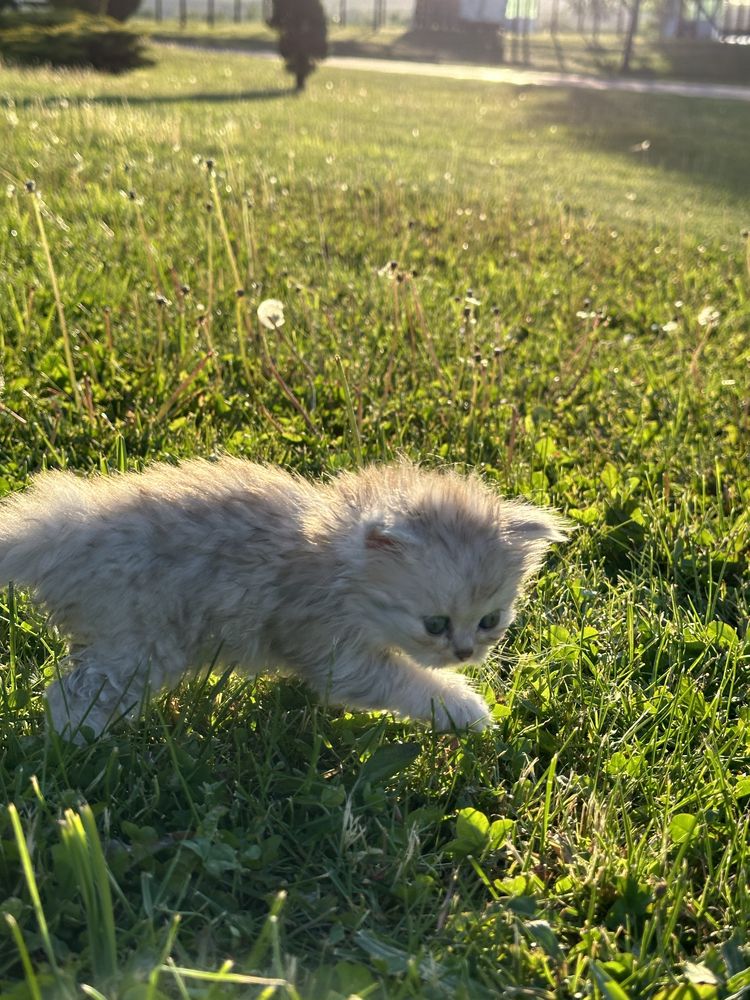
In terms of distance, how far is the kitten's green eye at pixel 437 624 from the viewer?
2.82 m

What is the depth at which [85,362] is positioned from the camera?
458 centimetres

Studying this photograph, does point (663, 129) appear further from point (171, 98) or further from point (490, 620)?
point (490, 620)

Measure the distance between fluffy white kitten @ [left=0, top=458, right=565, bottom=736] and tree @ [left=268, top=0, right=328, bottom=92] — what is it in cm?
2613

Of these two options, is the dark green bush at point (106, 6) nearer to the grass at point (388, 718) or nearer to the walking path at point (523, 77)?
the walking path at point (523, 77)

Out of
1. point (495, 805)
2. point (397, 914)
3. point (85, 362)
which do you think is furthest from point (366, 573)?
point (85, 362)

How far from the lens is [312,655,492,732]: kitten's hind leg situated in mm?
2783

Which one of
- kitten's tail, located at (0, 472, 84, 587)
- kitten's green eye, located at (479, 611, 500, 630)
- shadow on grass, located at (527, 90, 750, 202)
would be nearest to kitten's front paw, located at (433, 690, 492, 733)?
kitten's green eye, located at (479, 611, 500, 630)

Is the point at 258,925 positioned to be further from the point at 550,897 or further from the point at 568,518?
the point at 568,518

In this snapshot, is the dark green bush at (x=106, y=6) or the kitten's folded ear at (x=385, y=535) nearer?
the kitten's folded ear at (x=385, y=535)

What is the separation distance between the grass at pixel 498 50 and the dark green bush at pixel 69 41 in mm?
19303

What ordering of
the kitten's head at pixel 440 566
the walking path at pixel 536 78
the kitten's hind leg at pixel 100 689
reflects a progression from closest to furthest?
1. the kitten's hind leg at pixel 100 689
2. the kitten's head at pixel 440 566
3. the walking path at pixel 536 78

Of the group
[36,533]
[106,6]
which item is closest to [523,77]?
[106,6]

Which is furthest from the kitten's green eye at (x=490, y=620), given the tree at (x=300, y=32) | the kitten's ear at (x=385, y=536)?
the tree at (x=300, y=32)

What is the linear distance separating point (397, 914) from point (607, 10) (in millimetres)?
80876
